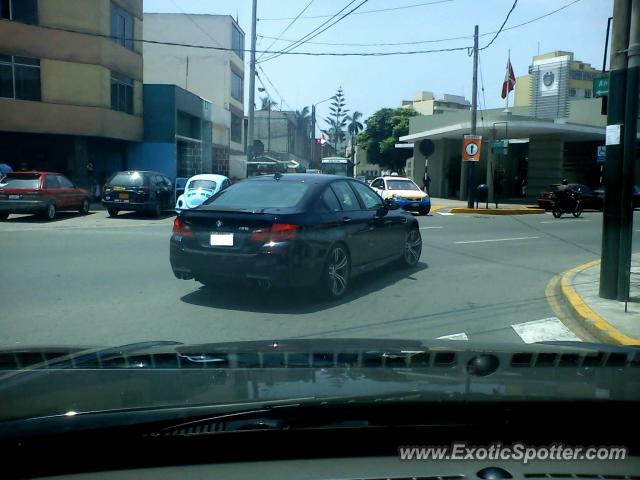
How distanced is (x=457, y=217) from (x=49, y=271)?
16.1 metres

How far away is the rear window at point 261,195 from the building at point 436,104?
218 feet

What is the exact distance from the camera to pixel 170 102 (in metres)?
31.6

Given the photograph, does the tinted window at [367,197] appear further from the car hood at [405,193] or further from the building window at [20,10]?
the building window at [20,10]

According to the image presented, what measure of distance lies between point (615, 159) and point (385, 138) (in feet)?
166

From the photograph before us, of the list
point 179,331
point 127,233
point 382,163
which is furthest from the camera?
point 382,163

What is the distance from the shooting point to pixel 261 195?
8.23 m

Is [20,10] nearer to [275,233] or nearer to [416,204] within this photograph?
[416,204]

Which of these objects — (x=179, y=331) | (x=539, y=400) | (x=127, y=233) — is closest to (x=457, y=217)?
(x=127, y=233)

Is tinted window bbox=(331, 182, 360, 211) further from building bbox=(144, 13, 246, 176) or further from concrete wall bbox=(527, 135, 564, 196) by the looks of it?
building bbox=(144, 13, 246, 176)

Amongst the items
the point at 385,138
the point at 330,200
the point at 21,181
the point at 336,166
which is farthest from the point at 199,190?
the point at 385,138

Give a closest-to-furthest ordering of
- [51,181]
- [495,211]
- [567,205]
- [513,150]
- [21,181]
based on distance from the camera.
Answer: [21,181], [51,181], [567,205], [495,211], [513,150]

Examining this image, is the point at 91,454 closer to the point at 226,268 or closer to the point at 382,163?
the point at 226,268

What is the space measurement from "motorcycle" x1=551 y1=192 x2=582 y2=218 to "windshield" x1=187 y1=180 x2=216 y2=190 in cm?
1220

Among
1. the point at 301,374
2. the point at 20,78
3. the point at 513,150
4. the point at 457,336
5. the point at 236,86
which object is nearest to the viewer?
the point at 301,374
